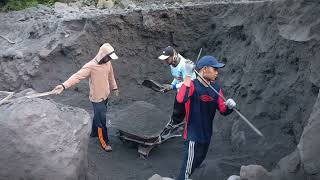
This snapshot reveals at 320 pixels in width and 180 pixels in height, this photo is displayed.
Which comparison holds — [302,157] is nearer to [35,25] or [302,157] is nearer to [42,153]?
[42,153]

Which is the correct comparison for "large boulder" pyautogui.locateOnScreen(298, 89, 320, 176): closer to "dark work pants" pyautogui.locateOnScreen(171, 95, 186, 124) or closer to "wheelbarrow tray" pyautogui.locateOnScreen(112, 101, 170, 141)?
"wheelbarrow tray" pyautogui.locateOnScreen(112, 101, 170, 141)

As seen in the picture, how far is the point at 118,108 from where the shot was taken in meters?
10.1

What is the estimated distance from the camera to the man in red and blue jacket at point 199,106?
243 inches

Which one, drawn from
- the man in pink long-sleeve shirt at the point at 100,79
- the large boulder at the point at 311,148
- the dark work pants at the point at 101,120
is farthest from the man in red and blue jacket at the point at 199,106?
the dark work pants at the point at 101,120

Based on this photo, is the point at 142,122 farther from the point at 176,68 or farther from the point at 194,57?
the point at 194,57

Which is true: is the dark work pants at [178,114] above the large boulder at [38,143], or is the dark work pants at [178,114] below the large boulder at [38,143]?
below

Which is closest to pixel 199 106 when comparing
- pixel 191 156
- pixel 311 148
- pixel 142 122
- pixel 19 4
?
pixel 191 156

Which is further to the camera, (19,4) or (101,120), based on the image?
(19,4)

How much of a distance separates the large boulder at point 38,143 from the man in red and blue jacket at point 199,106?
1.32m

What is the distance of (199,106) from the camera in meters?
6.23

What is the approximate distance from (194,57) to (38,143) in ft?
18.0

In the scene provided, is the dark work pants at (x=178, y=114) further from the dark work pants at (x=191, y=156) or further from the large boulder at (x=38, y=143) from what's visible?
the large boulder at (x=38, y=143)

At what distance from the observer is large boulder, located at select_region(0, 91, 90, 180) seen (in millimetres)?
5789

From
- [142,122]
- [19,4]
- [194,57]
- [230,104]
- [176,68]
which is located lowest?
[19,4]
